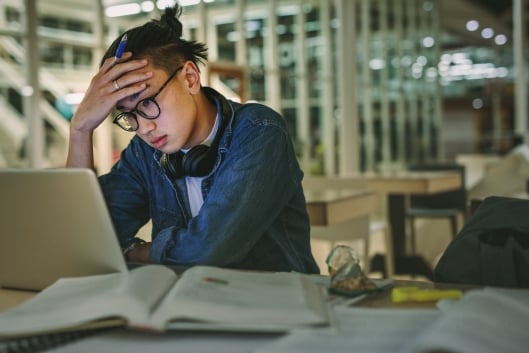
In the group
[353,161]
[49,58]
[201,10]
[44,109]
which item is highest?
[201,10]

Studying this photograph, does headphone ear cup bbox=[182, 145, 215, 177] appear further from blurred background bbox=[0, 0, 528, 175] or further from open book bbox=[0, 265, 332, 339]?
blurred background bbox=[0, 0, 528, 175]

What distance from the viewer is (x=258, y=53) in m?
8.04

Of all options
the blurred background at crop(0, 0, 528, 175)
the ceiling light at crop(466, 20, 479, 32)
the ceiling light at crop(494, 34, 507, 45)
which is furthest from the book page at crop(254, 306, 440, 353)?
the ceiling light at crop(494, 34, 507, 45)

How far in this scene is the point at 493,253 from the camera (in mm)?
1155

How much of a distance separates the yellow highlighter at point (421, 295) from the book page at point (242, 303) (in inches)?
4.4

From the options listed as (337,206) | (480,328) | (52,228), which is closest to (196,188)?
(52,228)

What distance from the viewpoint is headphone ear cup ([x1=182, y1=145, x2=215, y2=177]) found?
58.3 inches

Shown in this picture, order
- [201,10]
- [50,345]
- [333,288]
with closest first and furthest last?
[50,345] < [333,288] < [201,10]

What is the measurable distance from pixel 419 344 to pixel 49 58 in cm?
516

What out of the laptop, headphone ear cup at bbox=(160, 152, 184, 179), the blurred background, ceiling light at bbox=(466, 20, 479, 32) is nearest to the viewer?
the laptop

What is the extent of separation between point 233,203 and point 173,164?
0.90 ft

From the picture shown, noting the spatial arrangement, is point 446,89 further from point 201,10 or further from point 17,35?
point 17,35

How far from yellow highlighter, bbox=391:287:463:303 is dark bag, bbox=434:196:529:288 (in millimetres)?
251

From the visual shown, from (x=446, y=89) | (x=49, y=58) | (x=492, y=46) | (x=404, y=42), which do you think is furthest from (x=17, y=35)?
(x=446, y=89)
